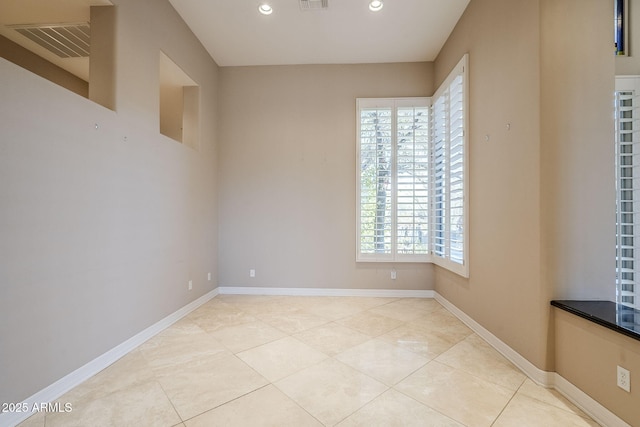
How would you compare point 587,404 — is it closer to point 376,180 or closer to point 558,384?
point 558,384

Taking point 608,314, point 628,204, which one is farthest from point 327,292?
point 628,204

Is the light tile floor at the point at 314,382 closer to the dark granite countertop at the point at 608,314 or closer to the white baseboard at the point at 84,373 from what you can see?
the white baseboard at the point at 84,373

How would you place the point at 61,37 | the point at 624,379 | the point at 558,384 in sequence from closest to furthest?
1. the point at 624,379
2. the point at 558,384
3. the point at 61,37

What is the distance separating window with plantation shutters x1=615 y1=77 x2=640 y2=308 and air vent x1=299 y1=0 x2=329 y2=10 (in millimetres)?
2720

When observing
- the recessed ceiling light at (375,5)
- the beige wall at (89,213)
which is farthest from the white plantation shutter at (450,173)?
the beige wall at (89,213)

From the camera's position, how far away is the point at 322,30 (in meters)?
3.28

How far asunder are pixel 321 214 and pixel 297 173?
72 centimetres

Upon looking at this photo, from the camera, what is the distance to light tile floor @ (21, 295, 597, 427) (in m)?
1.56

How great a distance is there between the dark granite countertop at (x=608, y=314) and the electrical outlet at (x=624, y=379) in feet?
0.67

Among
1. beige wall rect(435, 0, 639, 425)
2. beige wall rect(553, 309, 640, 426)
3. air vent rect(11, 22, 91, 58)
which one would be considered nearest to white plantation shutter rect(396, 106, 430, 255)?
beige wall rect(435, 0, 639, 425)

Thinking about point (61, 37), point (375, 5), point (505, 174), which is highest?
point (375, 5)

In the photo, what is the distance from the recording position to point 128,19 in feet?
7.61

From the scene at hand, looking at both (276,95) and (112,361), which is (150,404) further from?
(276,95)

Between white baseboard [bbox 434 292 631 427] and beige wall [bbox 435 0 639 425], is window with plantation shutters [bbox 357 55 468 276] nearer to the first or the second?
white baseboard [bbox 434 292 631 427]
